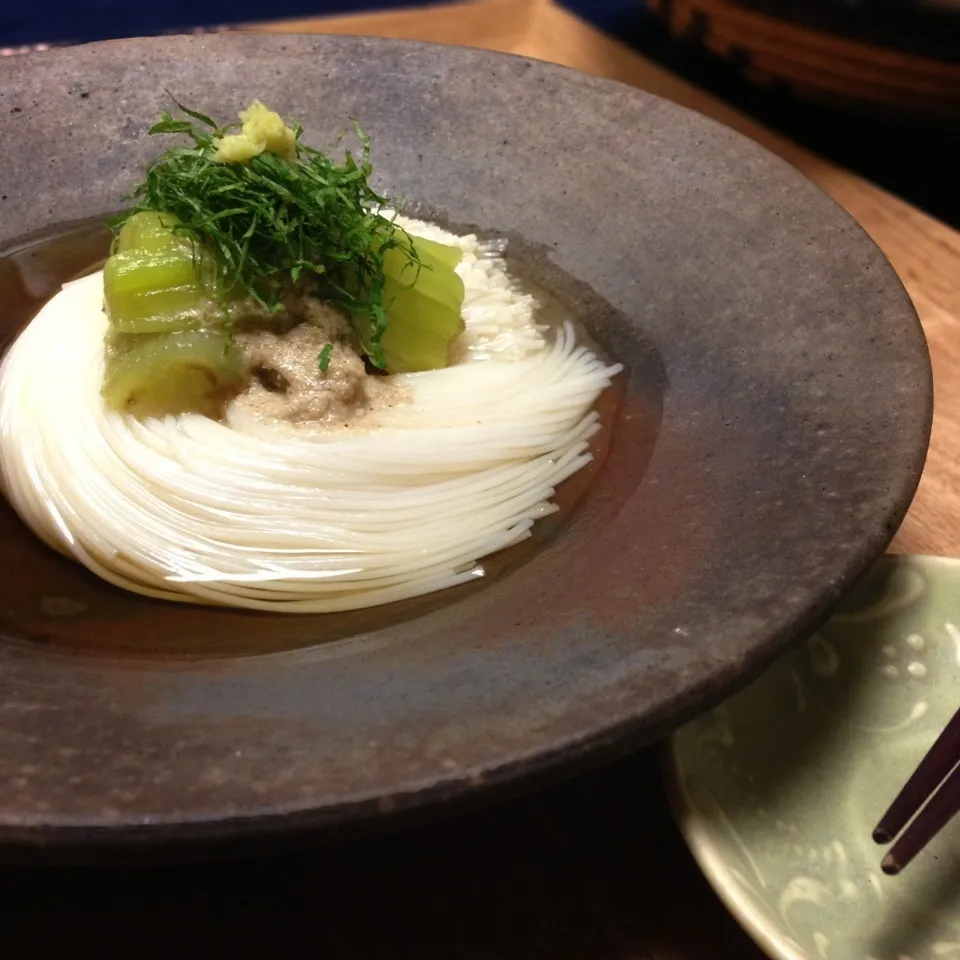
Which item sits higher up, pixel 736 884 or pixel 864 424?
pixel 864 424

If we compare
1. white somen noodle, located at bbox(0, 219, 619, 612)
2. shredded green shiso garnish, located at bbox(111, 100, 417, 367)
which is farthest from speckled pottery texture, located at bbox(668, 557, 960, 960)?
shredded green shiso garnish, located at bbox(111, 100, 417, 367)

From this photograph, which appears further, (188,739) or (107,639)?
(107,639)

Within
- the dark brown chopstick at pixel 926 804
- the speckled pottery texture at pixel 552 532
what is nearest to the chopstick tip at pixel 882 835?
the dark brown chopstick at pixel 926 804

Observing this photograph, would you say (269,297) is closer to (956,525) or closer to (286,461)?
(286,461)

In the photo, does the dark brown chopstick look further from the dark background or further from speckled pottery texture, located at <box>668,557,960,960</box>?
the dark background

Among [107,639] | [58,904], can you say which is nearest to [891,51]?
[107,639]

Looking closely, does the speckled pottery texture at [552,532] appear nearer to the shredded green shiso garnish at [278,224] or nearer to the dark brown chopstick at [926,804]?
the dark brown chopstick at [926,804]

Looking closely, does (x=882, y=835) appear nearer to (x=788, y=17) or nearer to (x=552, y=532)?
(x=552, y=532)
